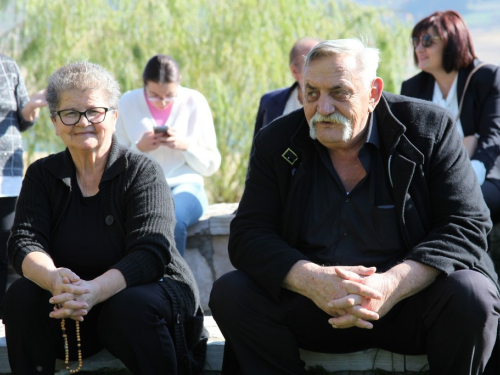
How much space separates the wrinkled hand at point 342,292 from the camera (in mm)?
2588

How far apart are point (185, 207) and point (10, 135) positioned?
1142 millimetres

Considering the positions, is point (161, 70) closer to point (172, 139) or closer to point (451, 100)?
point (172, 139)

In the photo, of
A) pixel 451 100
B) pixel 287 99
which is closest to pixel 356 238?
pixel 451 100

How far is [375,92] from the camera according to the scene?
2.96m

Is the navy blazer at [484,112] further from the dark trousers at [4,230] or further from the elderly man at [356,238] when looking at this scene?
the dark trousers at [4,230]

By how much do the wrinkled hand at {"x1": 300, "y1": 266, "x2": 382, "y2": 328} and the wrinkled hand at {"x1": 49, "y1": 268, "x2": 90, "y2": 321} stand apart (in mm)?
861

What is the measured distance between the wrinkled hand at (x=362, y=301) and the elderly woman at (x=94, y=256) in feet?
2.33

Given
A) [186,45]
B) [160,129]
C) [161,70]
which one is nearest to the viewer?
[160,129]

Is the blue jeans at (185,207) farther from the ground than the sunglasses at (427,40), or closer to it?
closer to it

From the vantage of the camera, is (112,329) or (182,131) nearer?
(112,329)

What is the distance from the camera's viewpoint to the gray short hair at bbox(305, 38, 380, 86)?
2887 millimetres

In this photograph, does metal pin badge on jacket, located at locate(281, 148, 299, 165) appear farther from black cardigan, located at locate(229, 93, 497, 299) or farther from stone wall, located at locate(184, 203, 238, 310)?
stone wall, located at locate(184, 203, 238, 310)

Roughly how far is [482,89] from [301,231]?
215 centimetres

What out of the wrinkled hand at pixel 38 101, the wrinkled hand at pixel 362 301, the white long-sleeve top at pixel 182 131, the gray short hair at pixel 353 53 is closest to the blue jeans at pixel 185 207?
the white long-sleeve top at pixel 182 131
